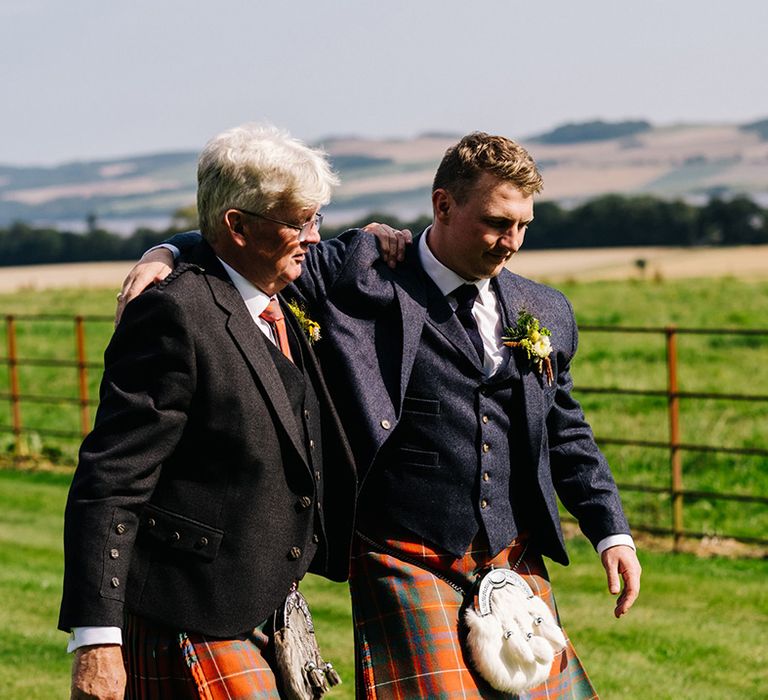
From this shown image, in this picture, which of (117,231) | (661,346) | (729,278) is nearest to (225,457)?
(661,346)

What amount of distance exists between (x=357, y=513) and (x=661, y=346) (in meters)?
15.8

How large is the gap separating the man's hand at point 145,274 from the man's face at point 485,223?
0.75m

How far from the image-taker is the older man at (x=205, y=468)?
2889mm

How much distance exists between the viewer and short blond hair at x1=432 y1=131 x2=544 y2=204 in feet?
11.2

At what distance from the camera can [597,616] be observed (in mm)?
7066

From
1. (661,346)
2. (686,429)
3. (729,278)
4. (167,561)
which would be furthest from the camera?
(729,278)

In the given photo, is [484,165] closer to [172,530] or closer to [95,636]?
[172,530]

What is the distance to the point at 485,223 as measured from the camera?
11.2 ft

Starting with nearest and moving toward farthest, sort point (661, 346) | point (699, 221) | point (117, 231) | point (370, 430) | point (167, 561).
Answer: point (167, 561), point (370, 430), point (661, 346), point (699, 221), point (117, 231)

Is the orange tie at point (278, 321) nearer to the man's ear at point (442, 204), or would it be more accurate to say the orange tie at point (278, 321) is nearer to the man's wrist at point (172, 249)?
the man's wrist at point (172, 249)

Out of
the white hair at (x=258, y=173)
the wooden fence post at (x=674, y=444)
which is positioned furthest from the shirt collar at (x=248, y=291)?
the wooden fence post at (x=674, y=444)

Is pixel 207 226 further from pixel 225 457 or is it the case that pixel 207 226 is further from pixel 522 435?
pixel 522 435

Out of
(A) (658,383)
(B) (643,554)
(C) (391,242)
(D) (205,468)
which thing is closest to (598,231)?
(A) (658,383)

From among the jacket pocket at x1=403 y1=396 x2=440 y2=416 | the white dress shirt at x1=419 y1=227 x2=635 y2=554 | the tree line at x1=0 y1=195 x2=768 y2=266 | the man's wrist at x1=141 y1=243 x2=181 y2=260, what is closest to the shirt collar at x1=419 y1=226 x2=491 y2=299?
the white dress shirt at x1=419 y1=227 x2=635 y2=554
